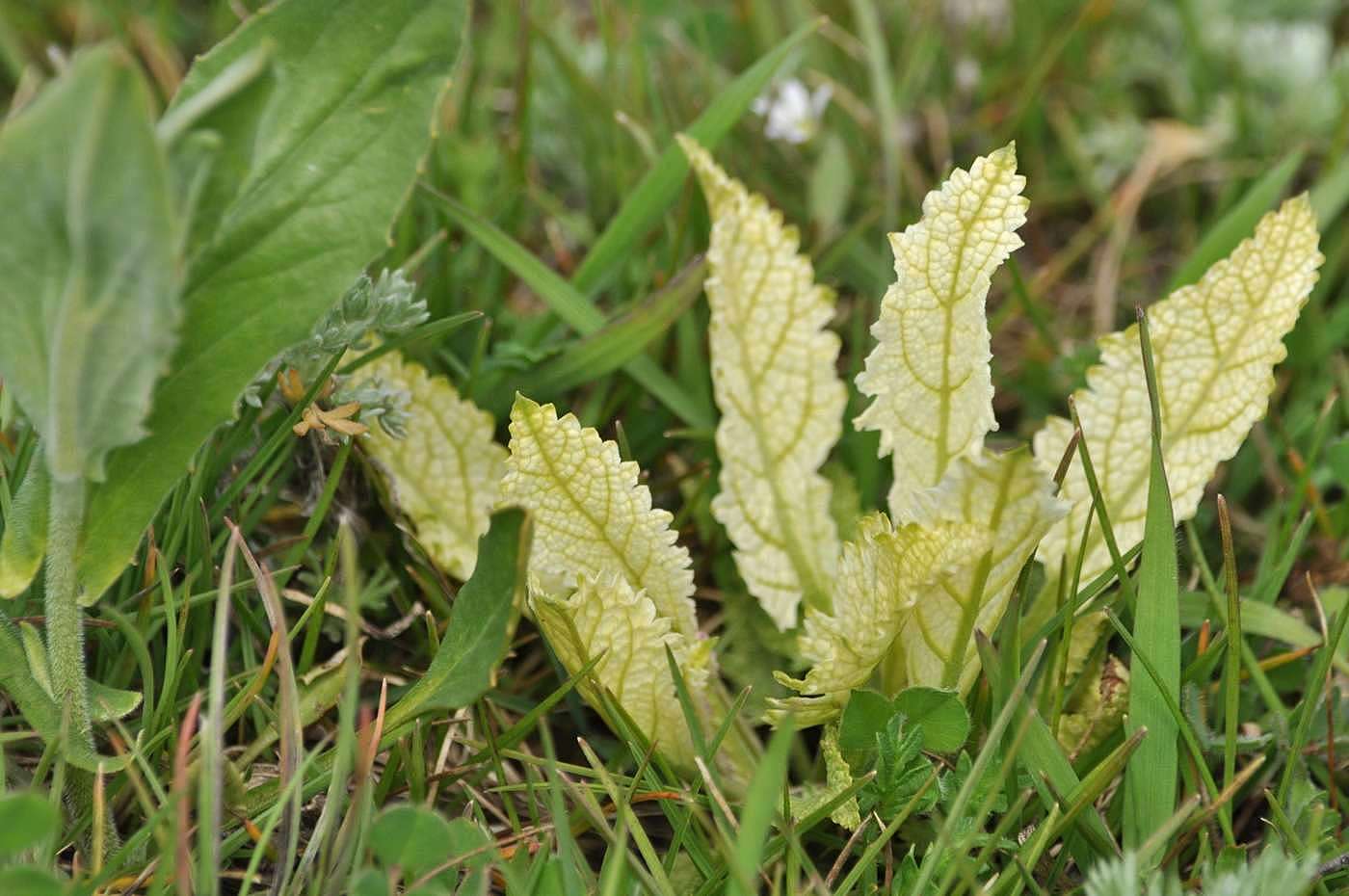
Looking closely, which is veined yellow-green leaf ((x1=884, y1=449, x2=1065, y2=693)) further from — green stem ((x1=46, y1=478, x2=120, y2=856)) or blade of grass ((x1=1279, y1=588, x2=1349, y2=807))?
green stem ((x1=46, y1=478, x2=120, y2=856))

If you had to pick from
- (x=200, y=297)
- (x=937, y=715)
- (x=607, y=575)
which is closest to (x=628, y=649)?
(x=607, y=575)

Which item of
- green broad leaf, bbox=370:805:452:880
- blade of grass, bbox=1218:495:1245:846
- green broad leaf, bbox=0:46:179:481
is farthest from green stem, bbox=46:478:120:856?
blade of grass, bbox=1218:495:1245:846

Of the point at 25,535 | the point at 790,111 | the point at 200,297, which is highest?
the point at 200,297

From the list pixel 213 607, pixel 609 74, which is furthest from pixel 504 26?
pixel 213 607

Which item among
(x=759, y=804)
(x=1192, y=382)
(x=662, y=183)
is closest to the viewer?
(x=759, y=804)

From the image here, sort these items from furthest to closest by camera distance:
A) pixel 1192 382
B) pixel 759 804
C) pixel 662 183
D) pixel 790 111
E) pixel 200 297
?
pixel 790 111 < pixel 662 183 < pixel 1192 382 < pixel 200 297 < pixel 759 804

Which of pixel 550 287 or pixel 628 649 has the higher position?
pixel 550 287

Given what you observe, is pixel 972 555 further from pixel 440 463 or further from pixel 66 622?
pixel 66 622

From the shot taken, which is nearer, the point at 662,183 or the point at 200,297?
the point at 200,297
